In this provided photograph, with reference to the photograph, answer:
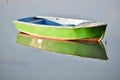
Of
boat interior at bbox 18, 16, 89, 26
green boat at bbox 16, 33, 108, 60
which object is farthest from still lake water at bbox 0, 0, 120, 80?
boat interior at bbox 18, 16, 89, 26

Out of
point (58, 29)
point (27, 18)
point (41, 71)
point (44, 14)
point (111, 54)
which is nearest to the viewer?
point (41, 71)

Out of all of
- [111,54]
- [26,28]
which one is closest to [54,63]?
[111,54]

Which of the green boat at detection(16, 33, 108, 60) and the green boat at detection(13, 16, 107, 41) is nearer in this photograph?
the green boat at detection(16, 33, 108, 60)

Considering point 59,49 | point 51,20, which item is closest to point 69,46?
point 59,49

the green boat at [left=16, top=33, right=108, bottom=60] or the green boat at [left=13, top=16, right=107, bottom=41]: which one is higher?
the green boat at [left=13, top=16, right=107, bottom=41]

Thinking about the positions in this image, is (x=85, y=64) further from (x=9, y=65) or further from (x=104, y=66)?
(x=9, y=65)

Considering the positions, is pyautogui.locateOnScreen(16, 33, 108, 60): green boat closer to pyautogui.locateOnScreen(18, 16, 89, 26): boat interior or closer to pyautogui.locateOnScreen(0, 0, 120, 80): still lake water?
pyautogui.locateOnScreen(0, 0, 120, 80): still lake water

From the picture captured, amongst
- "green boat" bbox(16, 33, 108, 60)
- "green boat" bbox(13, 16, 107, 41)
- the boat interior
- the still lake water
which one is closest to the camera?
the still lake water
